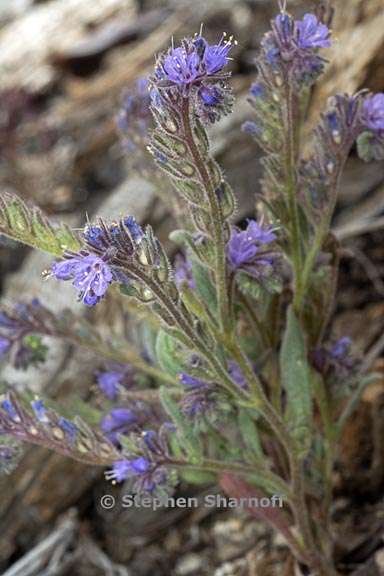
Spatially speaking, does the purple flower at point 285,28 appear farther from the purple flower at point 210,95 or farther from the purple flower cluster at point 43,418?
the purple flower cluster at point 43,418

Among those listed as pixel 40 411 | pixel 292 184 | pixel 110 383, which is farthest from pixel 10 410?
pixel 292 184

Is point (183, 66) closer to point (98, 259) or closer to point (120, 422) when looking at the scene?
point (98, 259)

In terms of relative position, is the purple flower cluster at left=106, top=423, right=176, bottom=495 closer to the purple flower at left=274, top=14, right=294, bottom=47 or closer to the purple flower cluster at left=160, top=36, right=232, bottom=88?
the purple flower cluster at left=160, top=36, right=232, bottom=88

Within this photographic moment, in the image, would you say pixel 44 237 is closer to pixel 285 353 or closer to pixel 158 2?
pixel 285 353

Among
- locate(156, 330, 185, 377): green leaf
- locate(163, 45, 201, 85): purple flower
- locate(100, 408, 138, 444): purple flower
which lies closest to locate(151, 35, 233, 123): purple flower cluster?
locate(163, 45, 201, 85): purple flower

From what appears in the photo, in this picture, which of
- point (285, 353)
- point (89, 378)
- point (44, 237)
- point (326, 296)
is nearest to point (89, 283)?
point (44, 237)

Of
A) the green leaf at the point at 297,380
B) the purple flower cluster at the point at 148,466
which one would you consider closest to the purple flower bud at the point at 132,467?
the purple flower cluster at the point at 148,466

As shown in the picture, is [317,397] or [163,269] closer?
[163,269]
